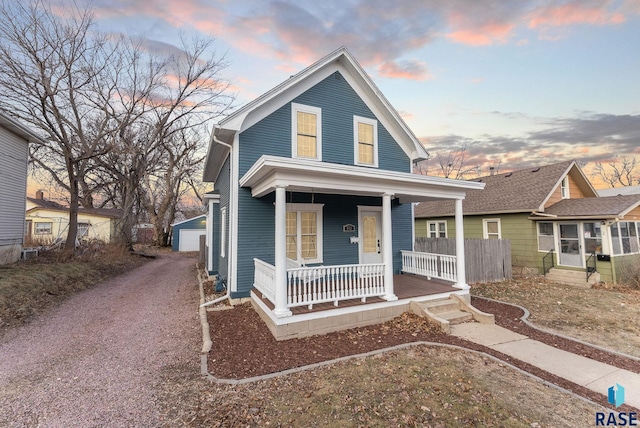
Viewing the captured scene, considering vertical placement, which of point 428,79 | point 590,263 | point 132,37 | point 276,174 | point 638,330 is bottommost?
point 638,330

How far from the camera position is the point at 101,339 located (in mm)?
5715

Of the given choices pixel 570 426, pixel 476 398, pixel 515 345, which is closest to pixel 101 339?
pixel 476 398

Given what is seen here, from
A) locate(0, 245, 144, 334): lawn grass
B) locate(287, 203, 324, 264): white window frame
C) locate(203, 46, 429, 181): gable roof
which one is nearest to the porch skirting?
locate(287, 203, 324, 264): white window frame

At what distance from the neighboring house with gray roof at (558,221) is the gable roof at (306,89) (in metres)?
7.07

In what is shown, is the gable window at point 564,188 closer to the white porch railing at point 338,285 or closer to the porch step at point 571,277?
the porch step at point 571,277

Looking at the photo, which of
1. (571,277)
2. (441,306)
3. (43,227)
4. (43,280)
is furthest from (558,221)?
(43,227)

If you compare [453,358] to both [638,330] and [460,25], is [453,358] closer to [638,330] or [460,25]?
[638,330]

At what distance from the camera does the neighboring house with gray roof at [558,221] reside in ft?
37.1

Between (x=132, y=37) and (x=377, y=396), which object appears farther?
(x=132, y=37)

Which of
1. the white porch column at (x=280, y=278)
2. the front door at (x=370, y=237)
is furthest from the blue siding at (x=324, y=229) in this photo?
the white porch column at (x=280, y=278)

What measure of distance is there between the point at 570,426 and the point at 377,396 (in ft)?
6.94

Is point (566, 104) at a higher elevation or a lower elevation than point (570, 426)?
higher

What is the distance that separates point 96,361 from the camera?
4.74 meters

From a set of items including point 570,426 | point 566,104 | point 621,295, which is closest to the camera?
point 570,426
